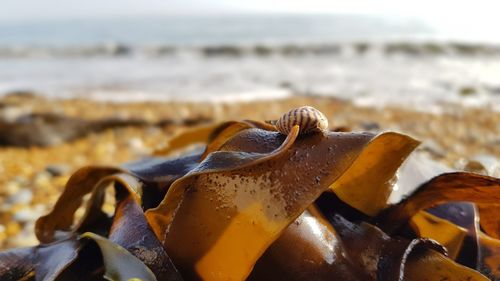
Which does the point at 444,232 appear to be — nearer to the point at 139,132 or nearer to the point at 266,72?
the point at 139,132

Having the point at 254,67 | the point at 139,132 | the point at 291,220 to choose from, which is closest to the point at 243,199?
the point at 291,220

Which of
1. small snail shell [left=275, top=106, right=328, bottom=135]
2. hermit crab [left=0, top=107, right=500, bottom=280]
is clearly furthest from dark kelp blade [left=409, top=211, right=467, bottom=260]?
small snail shell [left=275, top=106, right=328, bottom=135]

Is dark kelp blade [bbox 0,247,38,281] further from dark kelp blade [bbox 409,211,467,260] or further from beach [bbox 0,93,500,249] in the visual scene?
dark kelp blade [bbox 409,211,467,260]

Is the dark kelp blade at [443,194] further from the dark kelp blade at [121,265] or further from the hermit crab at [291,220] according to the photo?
the dark kelp blade at [121,265]

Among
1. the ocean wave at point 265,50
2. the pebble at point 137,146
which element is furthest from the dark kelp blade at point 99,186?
the ocean wave at point 265,50

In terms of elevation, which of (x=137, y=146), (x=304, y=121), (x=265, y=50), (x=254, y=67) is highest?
(x=304, y=121)

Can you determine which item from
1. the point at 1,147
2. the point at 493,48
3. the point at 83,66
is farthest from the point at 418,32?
the point at 1,147
